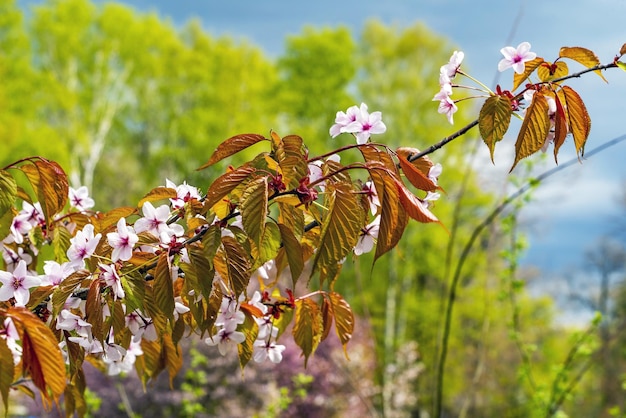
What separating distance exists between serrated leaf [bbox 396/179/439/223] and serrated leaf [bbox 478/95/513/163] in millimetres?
223

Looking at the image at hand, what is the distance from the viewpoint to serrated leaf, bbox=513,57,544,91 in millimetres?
1344

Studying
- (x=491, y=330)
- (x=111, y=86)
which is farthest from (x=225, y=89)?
(x=491, y=330)

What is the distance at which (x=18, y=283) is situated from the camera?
1.41 meters

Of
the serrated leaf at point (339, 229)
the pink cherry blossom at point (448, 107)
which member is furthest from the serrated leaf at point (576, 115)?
the serrated leaf at point (339, 229)

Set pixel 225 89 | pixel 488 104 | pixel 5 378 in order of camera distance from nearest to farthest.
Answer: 1. pixel 5 378
2. pixel 488 104
3. pixel 225 89

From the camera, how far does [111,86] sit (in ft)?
56.5

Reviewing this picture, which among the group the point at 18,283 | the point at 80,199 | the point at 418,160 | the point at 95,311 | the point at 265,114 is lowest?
the point at 95,311

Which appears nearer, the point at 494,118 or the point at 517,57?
the point at 494,118

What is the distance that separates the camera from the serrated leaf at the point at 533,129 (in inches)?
48.7

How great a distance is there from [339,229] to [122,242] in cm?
48

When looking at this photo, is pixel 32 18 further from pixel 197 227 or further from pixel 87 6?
pixel 197 227

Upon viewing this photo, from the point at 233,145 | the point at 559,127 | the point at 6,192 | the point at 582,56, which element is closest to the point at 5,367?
the point at 6,192

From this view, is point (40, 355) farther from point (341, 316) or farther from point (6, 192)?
point (341, 316)

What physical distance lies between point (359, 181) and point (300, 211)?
14 cm
